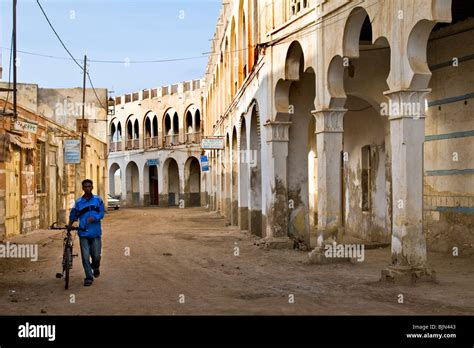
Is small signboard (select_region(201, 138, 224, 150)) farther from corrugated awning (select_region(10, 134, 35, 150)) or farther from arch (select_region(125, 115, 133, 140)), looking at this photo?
arch (select_region(125, 115, 133, 140))

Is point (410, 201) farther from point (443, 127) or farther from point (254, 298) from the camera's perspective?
point (443, 127)

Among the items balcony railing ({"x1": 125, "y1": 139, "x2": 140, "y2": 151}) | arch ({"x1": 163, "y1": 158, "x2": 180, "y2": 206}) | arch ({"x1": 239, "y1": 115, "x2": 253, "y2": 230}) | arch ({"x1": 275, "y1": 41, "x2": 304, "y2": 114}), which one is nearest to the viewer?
arch ({"x1": 275, "y1": 41, "x2": 304, "y2": 114})

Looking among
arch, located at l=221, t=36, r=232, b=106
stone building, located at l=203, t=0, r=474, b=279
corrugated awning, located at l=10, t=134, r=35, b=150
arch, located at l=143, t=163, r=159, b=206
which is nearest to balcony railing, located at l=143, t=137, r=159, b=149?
arch, located at l=143, t=163, r=159, b=206

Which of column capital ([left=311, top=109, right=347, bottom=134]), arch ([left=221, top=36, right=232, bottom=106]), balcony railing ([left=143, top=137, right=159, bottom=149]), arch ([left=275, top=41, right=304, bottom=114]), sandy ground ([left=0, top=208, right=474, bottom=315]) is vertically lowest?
sandy ground ([left=0, top=208, right=474, bottom=315])

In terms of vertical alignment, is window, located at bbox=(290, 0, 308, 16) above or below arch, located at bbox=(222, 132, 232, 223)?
above

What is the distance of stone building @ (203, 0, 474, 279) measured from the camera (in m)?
9.52

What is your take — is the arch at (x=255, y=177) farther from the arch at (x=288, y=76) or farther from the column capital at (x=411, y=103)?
the column capital at (x=411, y=103)

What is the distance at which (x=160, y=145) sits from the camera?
52375 mm

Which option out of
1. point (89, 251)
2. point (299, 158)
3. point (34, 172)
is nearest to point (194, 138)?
point (34, 172)

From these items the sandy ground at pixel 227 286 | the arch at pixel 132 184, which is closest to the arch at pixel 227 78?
the sandy ground at pixel 227 286

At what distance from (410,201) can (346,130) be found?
9933 mm

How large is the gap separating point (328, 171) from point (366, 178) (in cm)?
575

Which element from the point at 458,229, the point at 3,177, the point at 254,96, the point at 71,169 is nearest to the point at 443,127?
the point at 458,229

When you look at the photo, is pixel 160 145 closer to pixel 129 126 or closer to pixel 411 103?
pixel 129 126
